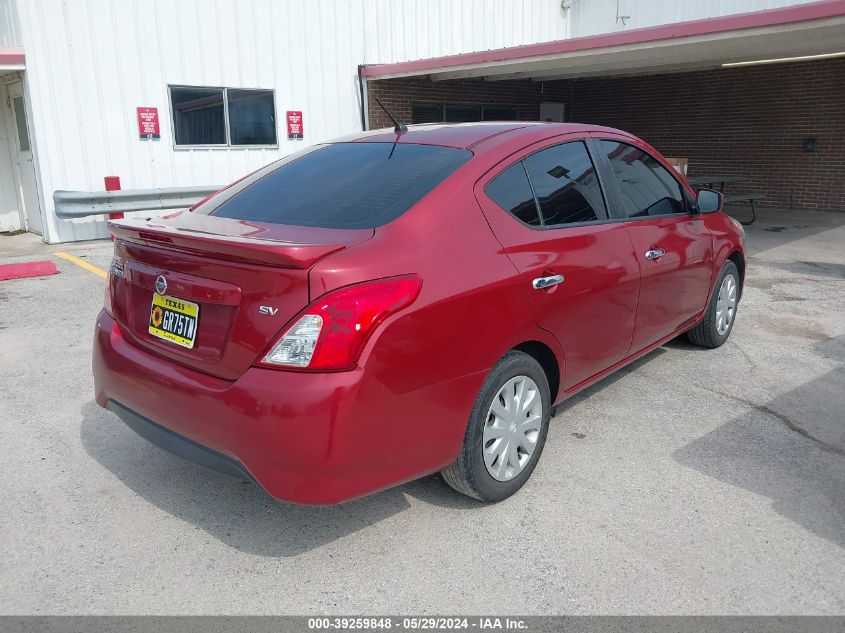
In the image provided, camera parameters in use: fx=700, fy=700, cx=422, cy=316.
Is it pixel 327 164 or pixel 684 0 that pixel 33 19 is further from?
pixel 684 0

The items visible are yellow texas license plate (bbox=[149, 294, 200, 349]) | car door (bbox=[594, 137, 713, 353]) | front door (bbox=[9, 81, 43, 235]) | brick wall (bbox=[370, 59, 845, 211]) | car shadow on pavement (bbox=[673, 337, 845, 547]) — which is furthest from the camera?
brick wall (bbox=[370, 59, 845, 211])

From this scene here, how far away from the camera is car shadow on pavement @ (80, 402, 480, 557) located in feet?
9.77

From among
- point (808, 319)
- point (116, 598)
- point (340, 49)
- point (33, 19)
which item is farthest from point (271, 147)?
point (116, 598)

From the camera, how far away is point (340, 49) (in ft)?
42.7

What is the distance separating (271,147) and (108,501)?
33.3 ft

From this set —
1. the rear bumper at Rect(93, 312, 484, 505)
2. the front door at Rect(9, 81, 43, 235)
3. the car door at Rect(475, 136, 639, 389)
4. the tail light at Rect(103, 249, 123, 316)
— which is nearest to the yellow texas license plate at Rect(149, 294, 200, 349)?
the rear bumper at Rect(93, 312, 484, 505)

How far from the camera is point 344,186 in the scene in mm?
3254

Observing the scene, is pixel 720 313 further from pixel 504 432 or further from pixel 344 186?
pixel 344 186

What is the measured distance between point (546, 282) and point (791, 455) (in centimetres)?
172

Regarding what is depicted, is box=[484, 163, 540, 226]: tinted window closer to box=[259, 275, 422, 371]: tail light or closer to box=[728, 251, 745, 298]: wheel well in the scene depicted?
box=[259, 275, 422, 371]: tail light

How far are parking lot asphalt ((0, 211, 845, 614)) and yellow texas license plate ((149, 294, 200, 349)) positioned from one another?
2.83 feet

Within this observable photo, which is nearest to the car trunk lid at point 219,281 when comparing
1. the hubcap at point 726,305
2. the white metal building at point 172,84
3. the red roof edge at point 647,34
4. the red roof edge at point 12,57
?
the hubcap at point 726,305

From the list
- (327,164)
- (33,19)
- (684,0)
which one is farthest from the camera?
(684,0)

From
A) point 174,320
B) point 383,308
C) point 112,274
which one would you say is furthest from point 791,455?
point 112,274
